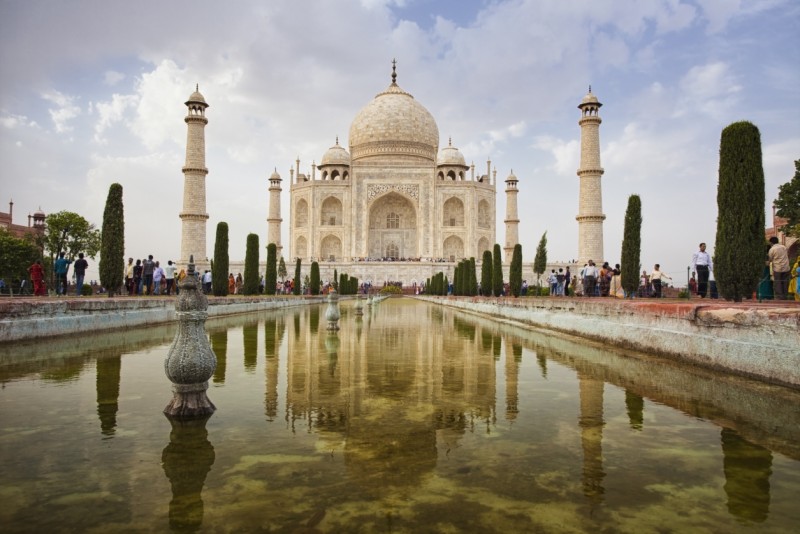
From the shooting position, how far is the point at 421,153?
38094mm

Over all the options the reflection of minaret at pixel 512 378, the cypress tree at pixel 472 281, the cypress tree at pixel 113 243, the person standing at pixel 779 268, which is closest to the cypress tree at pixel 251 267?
the cypress tree at pixel 113 243

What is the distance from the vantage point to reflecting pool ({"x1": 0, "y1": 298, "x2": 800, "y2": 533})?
1.25 meters

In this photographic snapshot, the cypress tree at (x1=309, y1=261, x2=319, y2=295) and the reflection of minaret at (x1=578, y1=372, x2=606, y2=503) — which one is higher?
the cypress tree at (x1=309, y1=261, x2=319, y2=295)

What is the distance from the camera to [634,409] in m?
2.34

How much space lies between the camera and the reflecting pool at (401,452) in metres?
1.25

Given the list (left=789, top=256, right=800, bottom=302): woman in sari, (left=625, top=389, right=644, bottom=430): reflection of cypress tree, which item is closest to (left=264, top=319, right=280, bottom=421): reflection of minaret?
(left=625, top=389, right=644, bottom=430): reflection of cypress tree

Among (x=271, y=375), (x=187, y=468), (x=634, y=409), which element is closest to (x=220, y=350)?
(x=271, y=375)

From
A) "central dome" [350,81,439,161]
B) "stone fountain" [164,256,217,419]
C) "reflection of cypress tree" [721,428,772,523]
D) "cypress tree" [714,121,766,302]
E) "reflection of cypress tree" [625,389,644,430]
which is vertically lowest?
"reflection of cypress tree" [625,389,644,430]

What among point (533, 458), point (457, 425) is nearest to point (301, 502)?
point (533, 458)

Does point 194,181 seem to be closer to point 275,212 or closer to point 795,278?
point 275,212

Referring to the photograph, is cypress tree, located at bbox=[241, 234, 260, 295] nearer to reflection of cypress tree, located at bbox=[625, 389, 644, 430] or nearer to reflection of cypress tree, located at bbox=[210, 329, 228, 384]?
reflection of cypress tree, located at bbox=[210, 329, 228, 384]

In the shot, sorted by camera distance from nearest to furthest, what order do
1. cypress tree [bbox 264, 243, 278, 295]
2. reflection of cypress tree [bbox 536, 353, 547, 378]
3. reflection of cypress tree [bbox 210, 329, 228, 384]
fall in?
reflection of cypress tree [bbox 210, 329, 228, 384] < reflection of cypress tree [bbox 536, 353, 547, 378] < cypress tree [bbox 264, 243, 278, 295]

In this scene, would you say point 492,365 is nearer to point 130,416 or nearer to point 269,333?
point 130,416

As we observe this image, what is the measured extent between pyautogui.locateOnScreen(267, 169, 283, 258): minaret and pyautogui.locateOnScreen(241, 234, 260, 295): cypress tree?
2076 centimetres
